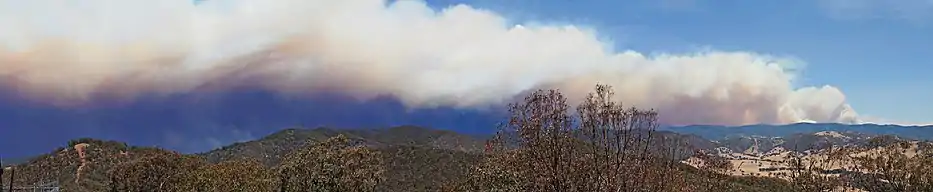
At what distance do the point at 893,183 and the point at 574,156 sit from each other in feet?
104

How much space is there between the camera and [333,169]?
5988 cm

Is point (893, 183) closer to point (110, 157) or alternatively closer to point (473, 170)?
point (473, 170)

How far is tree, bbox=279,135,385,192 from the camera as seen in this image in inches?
2352

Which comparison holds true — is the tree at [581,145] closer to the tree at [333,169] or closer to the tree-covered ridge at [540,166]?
the tree-covered ridge at [540,166]

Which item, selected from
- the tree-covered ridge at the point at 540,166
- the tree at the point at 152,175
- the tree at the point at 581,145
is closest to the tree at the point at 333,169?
the tree-covered ridge at the point at 540,166

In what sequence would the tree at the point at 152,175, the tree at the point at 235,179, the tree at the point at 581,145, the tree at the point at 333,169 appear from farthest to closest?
the tree at the point at 152,175
the tree at the point at 235,179
the tree at the point at 333,169
the tree at the point at 581,145

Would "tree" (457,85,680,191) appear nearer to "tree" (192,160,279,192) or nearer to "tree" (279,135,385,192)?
"tree" (279,135,385,192)

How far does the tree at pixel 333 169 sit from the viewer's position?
196 ft

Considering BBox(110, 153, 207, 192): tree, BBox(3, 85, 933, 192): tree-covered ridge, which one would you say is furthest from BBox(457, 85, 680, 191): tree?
BBox(110, 153, 207, 192): tree

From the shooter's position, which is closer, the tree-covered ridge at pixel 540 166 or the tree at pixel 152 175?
the tree-covered ridge at pixel 540 166

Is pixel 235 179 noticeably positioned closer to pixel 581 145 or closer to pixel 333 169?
pixel 333 169

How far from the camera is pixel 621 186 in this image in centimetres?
2470

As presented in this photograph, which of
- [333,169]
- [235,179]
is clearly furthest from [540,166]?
[235,179]

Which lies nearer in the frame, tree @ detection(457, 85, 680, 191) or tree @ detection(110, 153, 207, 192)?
tree @ detection(457, 85, 680, 191)
